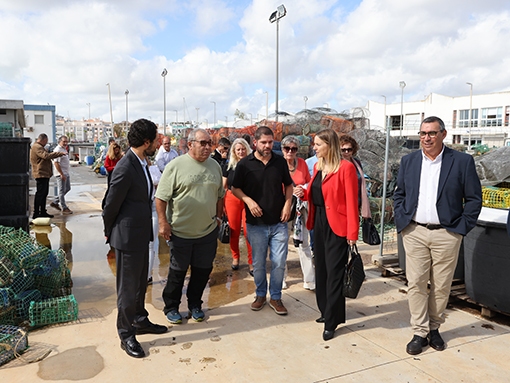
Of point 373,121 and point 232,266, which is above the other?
point 373,121

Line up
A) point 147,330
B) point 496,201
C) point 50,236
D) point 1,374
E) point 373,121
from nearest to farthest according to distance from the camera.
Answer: point 1,374, point 147,330, point 496,201, point 50,236, point 373,121

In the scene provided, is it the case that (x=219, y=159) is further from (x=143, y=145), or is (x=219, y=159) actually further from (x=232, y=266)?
(x=143, y=145)

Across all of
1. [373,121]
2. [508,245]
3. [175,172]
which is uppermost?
[373,121]

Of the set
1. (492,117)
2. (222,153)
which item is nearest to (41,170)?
(222,153)

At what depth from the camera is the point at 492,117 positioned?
61344 mm

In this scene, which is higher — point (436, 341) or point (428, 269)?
point (428, 269)

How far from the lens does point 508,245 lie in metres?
4.02

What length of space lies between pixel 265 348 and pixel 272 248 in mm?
1129

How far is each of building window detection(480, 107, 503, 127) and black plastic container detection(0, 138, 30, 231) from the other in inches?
2563

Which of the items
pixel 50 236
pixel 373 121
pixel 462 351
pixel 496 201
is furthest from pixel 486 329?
pixel 373 121

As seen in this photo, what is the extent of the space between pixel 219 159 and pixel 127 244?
10.9 ft

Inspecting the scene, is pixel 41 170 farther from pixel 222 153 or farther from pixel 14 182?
pixel 222 153

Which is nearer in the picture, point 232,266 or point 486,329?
point 486,329

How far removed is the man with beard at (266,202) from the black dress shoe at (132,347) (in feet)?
4.57
